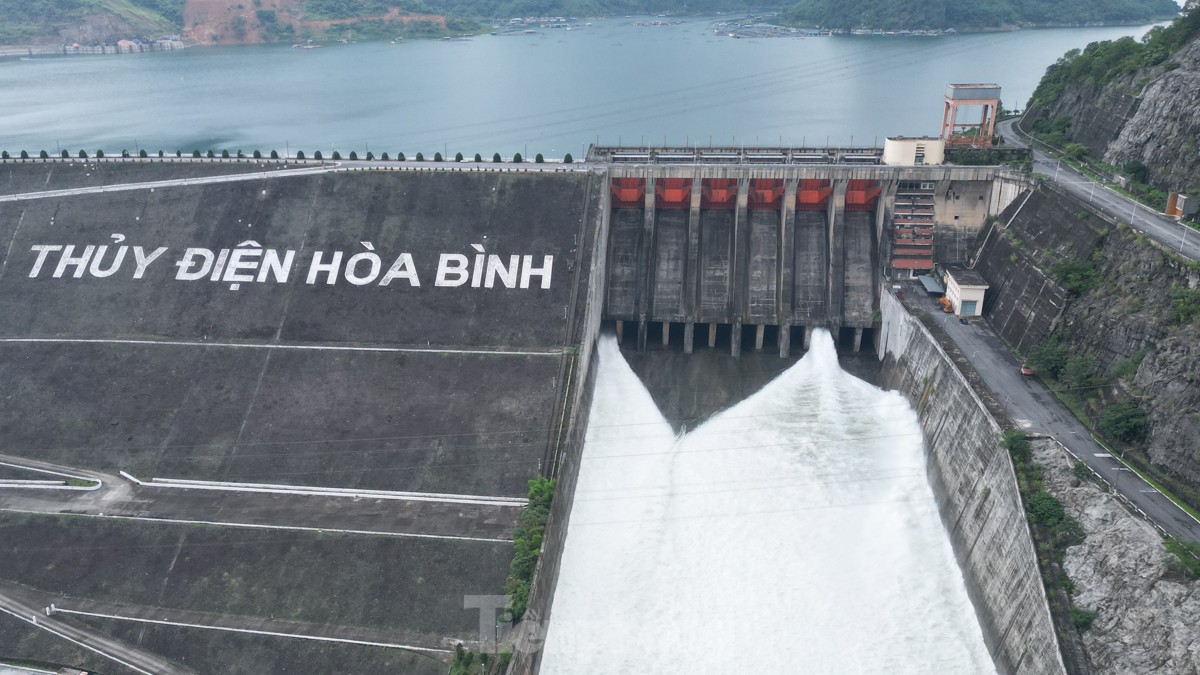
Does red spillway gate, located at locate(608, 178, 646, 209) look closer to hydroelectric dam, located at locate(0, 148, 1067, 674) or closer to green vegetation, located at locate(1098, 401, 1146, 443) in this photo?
hydroelectric dam, located at locate(0, 148, 1067, 674)

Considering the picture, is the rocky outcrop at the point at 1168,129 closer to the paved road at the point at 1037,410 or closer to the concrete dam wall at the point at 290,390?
the paved road at the point at 1037,410

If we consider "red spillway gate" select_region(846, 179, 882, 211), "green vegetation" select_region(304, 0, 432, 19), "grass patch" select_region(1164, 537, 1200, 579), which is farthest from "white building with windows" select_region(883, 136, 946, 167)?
"green vegetation" select_region(304, 0, 432, 19)

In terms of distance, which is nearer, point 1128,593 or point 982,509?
point 1128,593

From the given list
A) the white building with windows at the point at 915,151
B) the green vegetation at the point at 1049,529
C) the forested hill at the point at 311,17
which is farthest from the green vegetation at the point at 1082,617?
the forested hill at the point at 311,17

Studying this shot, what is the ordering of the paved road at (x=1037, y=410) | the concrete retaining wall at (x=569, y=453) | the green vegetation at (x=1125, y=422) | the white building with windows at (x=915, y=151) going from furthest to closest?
the white building with windows at (x=915, y=151), the green vegetation at (x=1125, y=422), the concrete retaining wall at (x=569, y=453), the paved road at (x=1037, y=410)

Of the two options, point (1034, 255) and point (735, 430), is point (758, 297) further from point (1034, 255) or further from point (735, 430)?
point (1034, 255)

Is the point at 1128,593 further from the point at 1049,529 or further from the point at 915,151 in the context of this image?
the point at 915,151

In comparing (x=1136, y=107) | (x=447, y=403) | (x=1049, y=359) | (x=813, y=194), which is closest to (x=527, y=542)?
(x=447, y=403)
